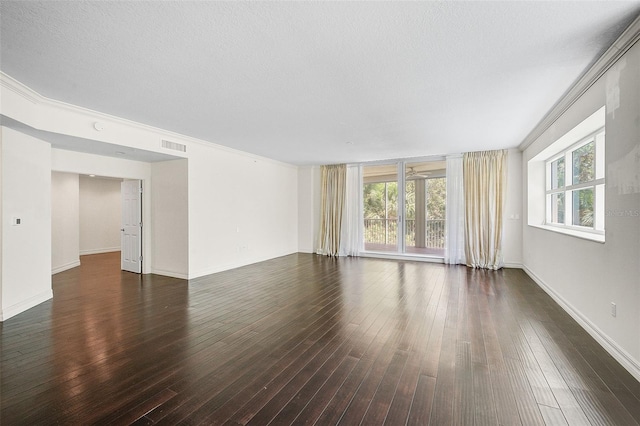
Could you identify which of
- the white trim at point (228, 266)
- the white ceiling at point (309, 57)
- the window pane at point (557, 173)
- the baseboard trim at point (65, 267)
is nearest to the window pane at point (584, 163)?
the window pane at point (557, 173)

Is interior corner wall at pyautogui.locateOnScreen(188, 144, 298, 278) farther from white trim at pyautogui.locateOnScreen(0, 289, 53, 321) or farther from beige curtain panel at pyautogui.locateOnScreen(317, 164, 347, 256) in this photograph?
white trim at pyautogui.locateOnScreen(0, 289, 53, 321)

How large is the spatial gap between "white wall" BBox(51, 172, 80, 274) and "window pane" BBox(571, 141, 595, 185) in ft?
30.9

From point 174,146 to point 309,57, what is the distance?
11.5 ft

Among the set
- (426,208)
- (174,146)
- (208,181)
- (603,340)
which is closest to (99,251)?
(208,181)

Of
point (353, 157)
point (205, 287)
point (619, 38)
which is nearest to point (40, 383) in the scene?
point (205, 287)

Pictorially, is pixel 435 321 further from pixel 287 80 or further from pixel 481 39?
pixel 287 80

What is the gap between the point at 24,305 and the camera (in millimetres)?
3604

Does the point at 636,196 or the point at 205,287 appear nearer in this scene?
the point at 636,196

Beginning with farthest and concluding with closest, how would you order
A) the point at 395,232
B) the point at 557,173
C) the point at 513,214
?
the point at 395,232 → the point at 513,214 → the point at 557,173

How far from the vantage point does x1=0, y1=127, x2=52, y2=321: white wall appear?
3369mm

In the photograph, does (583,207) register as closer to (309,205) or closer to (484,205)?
(484,205)

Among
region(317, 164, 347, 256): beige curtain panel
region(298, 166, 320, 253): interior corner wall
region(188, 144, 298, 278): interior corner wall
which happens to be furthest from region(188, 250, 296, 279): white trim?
region(317, 164, 347, 256): beige curtain panel

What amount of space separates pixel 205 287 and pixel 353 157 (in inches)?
175

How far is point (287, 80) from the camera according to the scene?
9.47 ft
